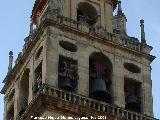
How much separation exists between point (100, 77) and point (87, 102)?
294cm

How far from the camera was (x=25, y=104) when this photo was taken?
139ft

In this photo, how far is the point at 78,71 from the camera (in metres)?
41.3

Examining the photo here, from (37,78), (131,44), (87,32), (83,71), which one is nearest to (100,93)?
(83,71)

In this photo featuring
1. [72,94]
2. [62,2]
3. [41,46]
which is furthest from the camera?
[62,2]

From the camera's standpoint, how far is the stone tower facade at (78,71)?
39281mm

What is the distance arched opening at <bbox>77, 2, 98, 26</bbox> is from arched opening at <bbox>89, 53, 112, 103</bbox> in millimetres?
3262

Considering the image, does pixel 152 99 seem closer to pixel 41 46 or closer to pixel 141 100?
pixel 141 100

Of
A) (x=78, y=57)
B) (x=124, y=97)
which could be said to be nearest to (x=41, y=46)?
(x=78, y=57)

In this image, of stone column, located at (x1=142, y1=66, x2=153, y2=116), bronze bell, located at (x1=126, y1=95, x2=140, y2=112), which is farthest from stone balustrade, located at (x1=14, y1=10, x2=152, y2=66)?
bronze bell, located at (x1=126, y1=95, x2=140, y2=112)

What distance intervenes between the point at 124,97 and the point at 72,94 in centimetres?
331

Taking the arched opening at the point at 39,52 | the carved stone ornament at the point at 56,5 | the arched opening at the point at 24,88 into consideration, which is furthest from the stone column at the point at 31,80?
the carved stone ornament at the point at 56,5

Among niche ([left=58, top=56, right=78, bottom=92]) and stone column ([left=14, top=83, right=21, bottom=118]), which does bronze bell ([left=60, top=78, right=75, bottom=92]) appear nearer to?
niche ([left=58, top=56, right=78, bottom=92])

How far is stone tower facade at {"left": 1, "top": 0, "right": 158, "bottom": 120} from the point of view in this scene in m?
39.3

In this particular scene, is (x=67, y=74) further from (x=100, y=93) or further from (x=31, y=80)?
(x=31, y=80)
